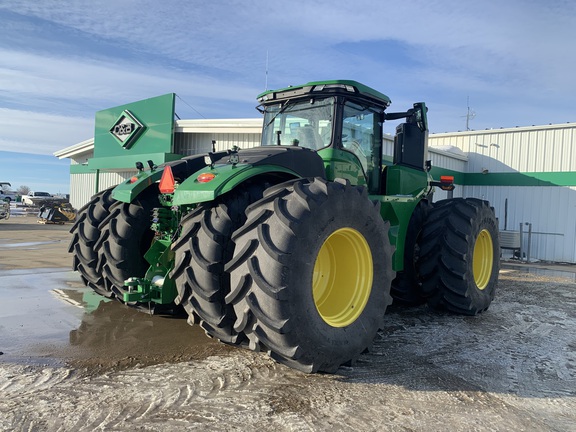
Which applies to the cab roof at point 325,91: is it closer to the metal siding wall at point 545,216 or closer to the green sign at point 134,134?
the green sign at point 134,134

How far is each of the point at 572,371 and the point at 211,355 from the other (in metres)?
3.29

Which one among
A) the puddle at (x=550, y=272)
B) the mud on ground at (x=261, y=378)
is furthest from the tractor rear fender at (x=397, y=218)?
the puddle at (x=550, y=272)

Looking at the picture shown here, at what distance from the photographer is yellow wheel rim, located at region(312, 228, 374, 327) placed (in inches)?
170

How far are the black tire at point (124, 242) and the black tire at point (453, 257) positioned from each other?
136 inches

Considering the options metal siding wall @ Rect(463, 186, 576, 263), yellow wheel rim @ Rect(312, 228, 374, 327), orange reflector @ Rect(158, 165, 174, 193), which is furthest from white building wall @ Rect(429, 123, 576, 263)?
orange reflector @ Rect(158, 165, 174, 193)

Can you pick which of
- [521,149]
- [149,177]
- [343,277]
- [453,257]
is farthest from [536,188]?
[149,177]

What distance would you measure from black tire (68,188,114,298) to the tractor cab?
2191 mm

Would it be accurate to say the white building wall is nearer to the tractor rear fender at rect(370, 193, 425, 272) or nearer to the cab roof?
the tractor rear fender at rect(370, 193, 425, 272)

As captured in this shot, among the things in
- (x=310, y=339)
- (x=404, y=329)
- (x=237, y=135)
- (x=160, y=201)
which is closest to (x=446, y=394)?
(x=310, y=339)

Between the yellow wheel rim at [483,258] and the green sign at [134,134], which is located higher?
the green sign at [134,134]

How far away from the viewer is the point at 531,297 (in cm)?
810

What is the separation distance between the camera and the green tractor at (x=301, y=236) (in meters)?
3.55

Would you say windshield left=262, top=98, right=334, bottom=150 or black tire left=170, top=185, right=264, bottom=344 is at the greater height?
windshield left=262, top=98, right=334, bottom=150

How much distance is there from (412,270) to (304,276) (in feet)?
10.6
